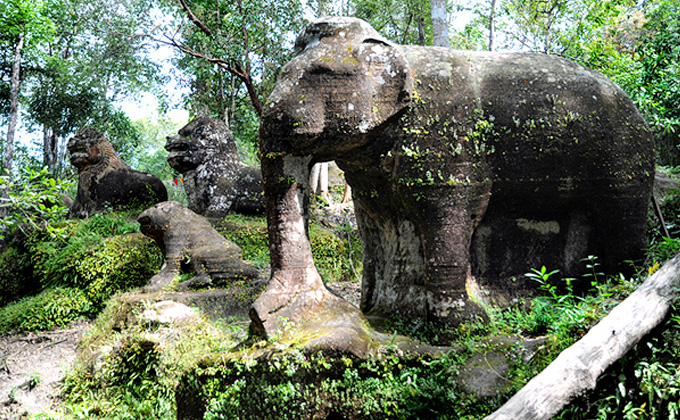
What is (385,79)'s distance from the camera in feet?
12.8

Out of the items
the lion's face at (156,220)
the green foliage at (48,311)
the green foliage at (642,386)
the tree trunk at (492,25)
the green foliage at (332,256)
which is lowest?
the green foliage at (48,311)

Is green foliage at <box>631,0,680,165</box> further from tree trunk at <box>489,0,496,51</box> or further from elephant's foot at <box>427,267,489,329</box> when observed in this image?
tree trunk at <box>489,0,496,51</box>

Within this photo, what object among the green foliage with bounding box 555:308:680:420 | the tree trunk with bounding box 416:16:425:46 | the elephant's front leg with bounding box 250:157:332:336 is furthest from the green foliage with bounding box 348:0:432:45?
the green foliage with bounding box 555:308:680:420

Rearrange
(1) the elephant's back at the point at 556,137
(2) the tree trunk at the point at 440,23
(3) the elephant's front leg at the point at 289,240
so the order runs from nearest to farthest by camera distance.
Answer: (3) the elephant's front leg at the point at 289,240, (1) the elephant's back at the point at 556,137, (2) the tree trunk at the point at 440,23

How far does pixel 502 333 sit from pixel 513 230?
2.82 ft

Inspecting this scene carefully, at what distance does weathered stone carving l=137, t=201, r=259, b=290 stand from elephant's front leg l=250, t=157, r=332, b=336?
9.52 ft

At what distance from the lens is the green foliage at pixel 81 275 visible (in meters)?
7.64

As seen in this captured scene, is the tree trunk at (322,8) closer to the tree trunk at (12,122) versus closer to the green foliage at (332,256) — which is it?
the green foliage at (332,256)

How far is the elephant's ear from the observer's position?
152 inches

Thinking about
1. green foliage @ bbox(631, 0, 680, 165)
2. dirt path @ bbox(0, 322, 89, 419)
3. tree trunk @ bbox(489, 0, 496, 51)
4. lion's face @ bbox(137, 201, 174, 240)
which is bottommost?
dirt path @ bbox(0, 322, 89, 419)

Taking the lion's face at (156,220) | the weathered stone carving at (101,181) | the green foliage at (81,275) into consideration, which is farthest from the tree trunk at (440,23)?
the green foliage at (81,275)

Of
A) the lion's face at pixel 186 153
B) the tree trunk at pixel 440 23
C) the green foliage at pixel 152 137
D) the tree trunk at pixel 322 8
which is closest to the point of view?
the lion's face at pixel 186 153

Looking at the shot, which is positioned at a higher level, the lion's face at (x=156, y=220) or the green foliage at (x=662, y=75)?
the green foliage at (x=662, y=75)

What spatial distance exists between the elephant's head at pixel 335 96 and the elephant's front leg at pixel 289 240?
18 centimetres
